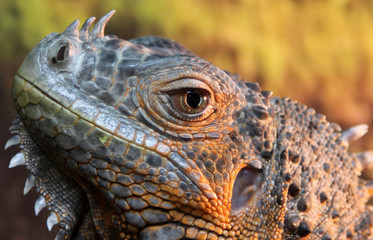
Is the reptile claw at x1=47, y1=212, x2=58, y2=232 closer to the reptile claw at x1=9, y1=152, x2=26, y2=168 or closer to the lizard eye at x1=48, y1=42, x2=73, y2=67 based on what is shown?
the reptile claw at x1=9, y1=152, x2=26, y2=168

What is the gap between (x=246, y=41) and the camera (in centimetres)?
788

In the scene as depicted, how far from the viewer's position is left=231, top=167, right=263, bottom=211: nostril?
9.45 ft

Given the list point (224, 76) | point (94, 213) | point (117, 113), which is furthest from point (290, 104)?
point (94, 213)

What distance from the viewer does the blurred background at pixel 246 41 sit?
6684mm

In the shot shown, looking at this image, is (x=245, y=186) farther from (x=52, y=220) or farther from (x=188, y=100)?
(x=52, y=220)

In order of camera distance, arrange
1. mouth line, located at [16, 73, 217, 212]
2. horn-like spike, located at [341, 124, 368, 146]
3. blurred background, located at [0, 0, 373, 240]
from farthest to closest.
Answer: blurred background, located at [0, 0, 373, 240], horn-like spike, located at [341, 124, 368, 146], mouth line, located at [16, 73, 217, 212]

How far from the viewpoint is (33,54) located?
2.87 metres

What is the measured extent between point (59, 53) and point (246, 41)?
546cm

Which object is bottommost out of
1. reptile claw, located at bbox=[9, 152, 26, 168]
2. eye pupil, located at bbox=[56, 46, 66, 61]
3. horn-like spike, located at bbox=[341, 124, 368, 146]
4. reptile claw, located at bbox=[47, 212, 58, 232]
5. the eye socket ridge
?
reptile claw, located at bbox=[47, 212, 58, 232]

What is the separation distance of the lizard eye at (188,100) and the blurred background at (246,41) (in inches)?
163

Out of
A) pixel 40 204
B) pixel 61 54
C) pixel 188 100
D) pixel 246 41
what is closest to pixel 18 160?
pixel 40 204

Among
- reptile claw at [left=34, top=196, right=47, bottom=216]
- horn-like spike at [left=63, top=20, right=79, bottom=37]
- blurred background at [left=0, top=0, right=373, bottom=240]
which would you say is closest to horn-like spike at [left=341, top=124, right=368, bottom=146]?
horn-like spike at [left=63, top=20, right=79, bottom=37]

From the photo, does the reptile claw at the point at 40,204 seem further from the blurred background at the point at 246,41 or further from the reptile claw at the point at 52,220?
the blurred background at the point at 246,41

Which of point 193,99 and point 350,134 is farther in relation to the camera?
point 350,134
